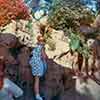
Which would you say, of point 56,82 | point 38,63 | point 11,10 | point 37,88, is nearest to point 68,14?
point 11,10

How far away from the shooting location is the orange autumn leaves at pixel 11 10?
34.1 ft

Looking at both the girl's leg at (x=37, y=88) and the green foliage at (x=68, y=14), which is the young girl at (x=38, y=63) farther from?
the green foliage at (x=68, y=14)

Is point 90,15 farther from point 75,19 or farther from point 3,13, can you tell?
point 3,13

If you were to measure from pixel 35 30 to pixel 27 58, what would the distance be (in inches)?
87.0

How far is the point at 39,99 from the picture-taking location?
22.4ft

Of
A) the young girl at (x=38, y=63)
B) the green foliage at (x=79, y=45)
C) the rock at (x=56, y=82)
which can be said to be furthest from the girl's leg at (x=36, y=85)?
the green foliage at (x=79, y=45)

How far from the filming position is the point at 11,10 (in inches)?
418

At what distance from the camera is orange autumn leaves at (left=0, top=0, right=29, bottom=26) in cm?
1039

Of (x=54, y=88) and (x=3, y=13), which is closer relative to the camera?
(x=54, y=88)

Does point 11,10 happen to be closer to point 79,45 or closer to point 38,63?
point 79,45

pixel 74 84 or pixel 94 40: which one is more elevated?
pixel 94 40

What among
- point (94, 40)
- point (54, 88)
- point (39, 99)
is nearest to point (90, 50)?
point (94, 40)

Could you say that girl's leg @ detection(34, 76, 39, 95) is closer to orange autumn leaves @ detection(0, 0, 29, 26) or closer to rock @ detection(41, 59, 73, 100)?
rock @ detection(41, 59, 73, 100)

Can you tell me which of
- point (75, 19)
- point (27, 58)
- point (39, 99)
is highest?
point (75, 19)
